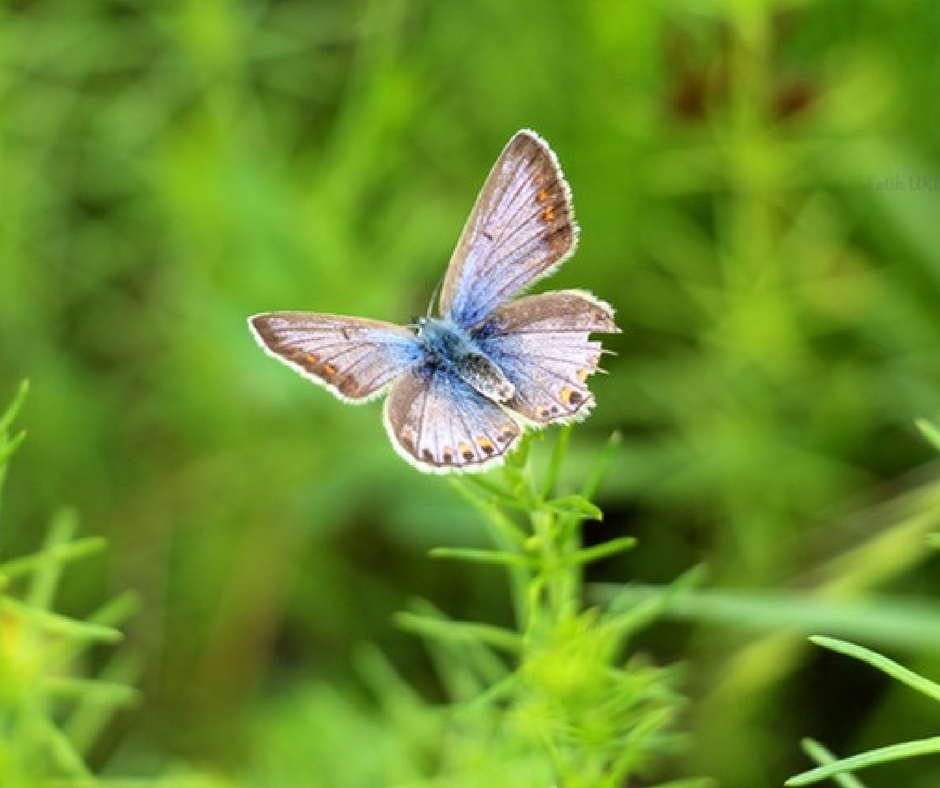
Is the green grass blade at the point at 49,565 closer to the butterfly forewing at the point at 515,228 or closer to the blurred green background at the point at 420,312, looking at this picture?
the blurred green background at the point at 420,312

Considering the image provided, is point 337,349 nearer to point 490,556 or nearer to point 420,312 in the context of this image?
point 490,556

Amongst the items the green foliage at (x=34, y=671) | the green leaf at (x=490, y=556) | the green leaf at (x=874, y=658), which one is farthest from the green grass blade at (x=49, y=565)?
the green leaf at (x=874, y=658)

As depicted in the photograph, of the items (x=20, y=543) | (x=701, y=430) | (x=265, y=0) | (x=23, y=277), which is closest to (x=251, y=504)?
(x=20, y=543)

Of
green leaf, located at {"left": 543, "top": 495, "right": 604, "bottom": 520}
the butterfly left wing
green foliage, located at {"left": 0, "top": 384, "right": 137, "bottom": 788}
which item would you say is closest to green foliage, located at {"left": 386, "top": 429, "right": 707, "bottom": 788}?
green leaf, located at {"left": 543, "top": 495, "right": 604, "bottom": 520}

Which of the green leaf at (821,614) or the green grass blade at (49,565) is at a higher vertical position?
the green leaf at (821,614)

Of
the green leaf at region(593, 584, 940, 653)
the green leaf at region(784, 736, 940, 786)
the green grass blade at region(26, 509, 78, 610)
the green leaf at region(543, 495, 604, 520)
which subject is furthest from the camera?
the green leaf at region(593, 584, 940, 653)

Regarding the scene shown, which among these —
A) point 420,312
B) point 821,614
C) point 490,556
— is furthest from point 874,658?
point 420,312

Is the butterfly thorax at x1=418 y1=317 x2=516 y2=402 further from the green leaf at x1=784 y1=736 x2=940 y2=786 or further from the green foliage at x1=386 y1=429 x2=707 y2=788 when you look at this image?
the green leaf at x1=784 y1=736 x2=940 y2=786
